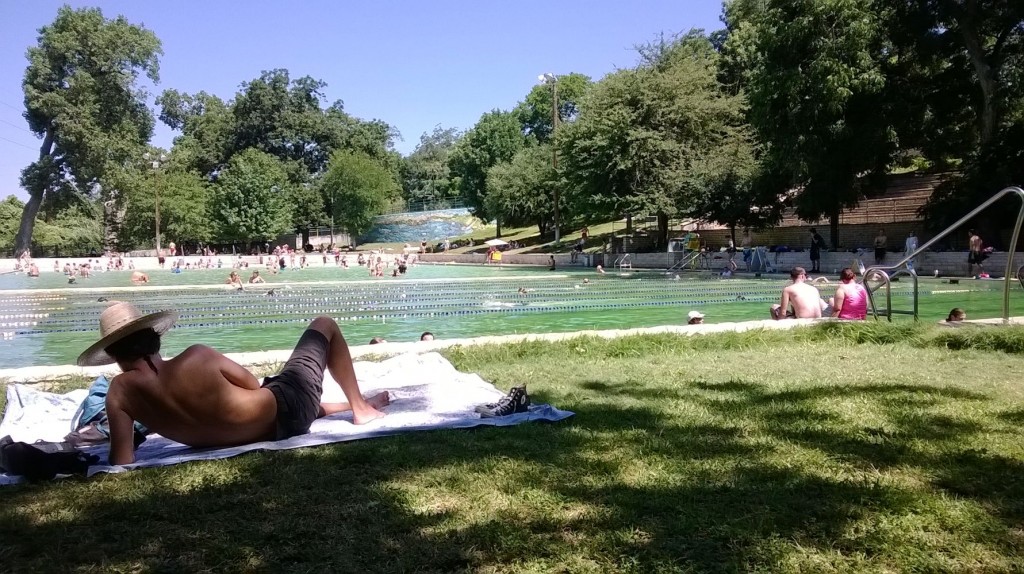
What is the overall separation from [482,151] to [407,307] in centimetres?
5314

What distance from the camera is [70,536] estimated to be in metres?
2.97

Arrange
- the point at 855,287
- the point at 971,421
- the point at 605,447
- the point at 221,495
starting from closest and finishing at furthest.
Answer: the point at 221,495 → the point at 605,447 → the point at 971,421 → the point at 855,287

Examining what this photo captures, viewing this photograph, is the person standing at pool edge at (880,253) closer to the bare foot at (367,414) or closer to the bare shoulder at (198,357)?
the bare foot at (367,414)

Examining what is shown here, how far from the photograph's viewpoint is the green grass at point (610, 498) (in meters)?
2.70

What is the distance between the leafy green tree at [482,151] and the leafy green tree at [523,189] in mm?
11321

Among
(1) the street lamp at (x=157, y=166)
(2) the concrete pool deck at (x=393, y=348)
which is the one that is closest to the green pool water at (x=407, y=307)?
(2) the concrete pool deck at (x=393, y=348)

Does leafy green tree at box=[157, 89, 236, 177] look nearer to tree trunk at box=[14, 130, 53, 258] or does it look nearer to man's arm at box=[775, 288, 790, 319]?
tree trunk at box=[14, 130, 53, 258]

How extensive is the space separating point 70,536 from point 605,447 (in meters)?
2.53

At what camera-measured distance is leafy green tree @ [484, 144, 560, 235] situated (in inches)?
2184

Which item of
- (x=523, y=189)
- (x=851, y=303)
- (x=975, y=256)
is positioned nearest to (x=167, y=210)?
(x=523, y=189)

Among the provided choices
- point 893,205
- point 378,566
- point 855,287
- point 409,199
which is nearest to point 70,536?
point 378,566

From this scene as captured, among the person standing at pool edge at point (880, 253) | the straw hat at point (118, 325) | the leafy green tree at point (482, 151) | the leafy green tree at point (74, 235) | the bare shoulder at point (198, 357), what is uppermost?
the leafy green tree at point (482, 151)

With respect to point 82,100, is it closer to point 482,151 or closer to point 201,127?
point 201,127

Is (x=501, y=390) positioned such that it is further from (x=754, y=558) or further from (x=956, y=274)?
(x=956, y=274)
